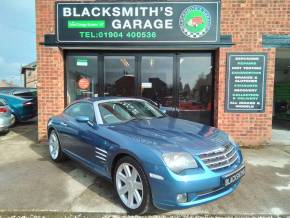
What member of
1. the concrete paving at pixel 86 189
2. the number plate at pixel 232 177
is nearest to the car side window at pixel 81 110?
the concrete paving at pixel 86 189

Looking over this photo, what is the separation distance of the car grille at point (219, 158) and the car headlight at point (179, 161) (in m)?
0.15

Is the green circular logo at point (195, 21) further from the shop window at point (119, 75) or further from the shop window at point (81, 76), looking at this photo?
the shop window at point (81, 76)

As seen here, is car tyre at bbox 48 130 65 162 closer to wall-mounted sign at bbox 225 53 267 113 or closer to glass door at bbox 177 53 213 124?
glass door at bbox 177 53 213 124

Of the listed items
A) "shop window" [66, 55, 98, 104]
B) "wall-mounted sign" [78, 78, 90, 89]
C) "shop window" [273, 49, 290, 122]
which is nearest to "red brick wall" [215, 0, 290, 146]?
"shop window" [66, 55, 98, 104]

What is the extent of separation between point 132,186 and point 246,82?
4.87 metres

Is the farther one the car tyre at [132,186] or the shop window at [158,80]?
the shop window at [158,80]

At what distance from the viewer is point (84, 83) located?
7.83 metres

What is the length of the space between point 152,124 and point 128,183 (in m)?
1.03

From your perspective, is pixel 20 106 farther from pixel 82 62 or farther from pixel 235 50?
pixel 235 50

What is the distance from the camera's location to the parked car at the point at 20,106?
1032cm

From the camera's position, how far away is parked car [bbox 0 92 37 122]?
10.3 meters

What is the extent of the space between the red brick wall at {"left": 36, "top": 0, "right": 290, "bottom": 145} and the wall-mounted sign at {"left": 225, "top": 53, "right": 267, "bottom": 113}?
132mm

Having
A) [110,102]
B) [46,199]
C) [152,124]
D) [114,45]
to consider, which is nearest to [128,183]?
[152,124]

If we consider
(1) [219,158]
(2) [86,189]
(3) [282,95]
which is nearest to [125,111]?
(2) [86,189]
